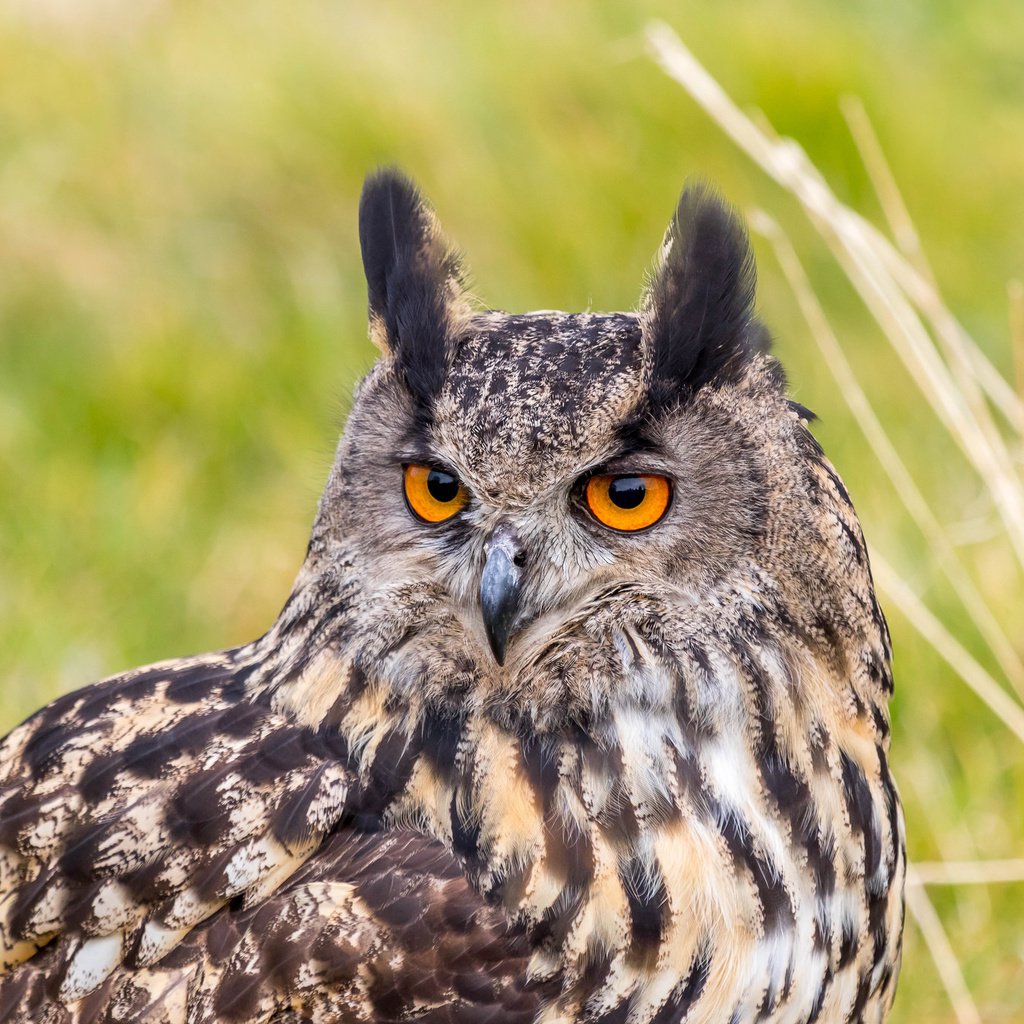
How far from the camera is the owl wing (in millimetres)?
1929

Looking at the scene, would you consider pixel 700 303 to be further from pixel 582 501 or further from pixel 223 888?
pixel 223 888

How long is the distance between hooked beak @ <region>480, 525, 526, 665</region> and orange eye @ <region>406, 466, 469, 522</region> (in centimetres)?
8

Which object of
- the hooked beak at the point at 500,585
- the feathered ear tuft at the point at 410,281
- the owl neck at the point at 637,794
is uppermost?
the feathered ear tuft at the point at 410,281

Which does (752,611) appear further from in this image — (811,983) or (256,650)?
(256,650)

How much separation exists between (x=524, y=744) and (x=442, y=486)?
1.12 feet

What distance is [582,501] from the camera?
2.04 m

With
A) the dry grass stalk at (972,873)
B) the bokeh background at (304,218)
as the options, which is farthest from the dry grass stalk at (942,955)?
the bokeh background at (304,218)

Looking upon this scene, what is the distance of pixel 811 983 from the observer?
2088 millimetres

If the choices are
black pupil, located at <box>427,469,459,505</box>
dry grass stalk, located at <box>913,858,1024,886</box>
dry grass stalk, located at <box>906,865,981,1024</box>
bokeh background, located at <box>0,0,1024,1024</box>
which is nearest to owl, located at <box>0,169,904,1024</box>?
black pupil, located at <box>427,469,459,505</box>

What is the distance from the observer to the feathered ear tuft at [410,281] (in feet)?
6.85

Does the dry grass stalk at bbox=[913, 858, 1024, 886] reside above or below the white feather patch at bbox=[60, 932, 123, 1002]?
below

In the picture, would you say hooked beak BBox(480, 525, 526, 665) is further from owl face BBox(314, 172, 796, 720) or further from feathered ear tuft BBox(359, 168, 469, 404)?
feathered ear tuft BBox(359, 168, 469, 404)

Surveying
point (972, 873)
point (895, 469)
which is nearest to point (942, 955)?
point (972, 873)

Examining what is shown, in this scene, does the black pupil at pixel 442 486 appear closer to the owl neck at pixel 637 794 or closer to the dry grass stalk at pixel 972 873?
the owl neck at pixel 637 794
